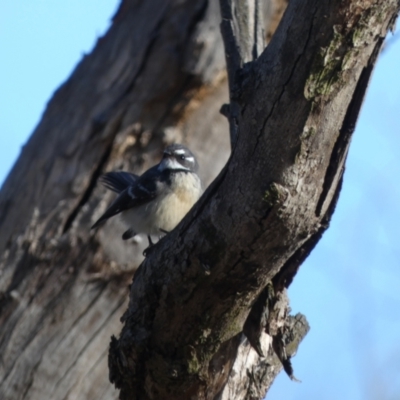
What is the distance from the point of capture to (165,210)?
6.25 metres

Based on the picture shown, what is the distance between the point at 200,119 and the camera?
24.0ft

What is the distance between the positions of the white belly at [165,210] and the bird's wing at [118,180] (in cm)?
25

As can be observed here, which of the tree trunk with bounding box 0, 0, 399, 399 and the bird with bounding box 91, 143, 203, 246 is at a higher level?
the bird with bounding box 91, 143, 203, 246

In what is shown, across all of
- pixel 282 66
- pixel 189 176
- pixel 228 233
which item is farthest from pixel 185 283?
pixel 189 176

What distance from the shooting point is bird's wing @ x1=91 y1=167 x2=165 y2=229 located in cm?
623

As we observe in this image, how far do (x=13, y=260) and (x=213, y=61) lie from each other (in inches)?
92.1

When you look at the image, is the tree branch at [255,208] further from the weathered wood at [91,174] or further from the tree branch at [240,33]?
the weathered wood at [91,174]

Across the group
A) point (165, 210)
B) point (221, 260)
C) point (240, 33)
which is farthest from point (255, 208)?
point (165, 210)

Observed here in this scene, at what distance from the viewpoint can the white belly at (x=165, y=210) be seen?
6.23m

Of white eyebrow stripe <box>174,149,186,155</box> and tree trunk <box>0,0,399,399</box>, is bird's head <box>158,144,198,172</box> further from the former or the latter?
tree trunk <box>0,0,399,399</box>

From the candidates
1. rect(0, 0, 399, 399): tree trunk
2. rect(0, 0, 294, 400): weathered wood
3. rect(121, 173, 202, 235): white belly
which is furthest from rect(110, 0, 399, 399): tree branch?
rect(0, 0, 294, 400): weathered wood

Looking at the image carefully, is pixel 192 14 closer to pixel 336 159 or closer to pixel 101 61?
pixel 101 61

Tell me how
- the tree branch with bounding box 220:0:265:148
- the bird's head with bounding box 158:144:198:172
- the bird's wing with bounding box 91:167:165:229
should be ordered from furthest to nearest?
the bird's head with bounding box 158:144:198:172 < the bird's wing with bounding box 91:167:165:229 < the tree branch with bounding box 220:0:265:148

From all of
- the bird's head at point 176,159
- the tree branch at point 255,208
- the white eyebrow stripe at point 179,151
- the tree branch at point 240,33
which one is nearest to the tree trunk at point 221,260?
the tree branch at point 255,208
